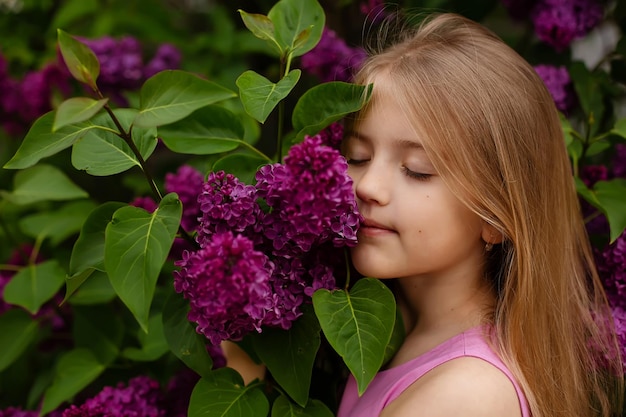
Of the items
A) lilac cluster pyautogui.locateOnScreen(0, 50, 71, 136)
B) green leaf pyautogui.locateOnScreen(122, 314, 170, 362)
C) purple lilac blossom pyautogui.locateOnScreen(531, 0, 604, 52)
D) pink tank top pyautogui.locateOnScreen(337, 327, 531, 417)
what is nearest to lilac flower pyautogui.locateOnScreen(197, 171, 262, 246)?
pink tank top pyautogui.locateOnScreen(337, 327, 531, 417)

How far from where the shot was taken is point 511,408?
1.08m

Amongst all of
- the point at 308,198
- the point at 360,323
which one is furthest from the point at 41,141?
the point at 360,323

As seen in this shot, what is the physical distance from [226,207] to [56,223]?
34.4 inches

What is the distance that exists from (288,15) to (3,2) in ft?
5.20

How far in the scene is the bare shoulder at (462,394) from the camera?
103cm

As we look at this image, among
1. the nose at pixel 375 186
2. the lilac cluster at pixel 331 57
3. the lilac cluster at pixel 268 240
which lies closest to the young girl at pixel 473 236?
the nose at pixel 375 186

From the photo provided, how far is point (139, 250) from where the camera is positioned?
0.92 m

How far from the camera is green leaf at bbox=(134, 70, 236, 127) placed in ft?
3.21

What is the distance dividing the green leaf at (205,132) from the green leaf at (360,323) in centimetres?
33

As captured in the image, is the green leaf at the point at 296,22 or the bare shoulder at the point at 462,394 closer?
the bare shoulder at the point at 462,394

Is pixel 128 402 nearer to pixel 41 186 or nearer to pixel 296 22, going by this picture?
pixel 41 186

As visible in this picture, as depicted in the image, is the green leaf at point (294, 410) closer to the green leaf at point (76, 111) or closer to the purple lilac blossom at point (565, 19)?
the green leaf at point (76, 111)

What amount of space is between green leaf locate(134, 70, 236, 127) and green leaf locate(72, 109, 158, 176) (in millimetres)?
72

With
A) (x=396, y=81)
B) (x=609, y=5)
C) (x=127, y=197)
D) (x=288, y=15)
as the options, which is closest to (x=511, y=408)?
(x=396, y=81)
